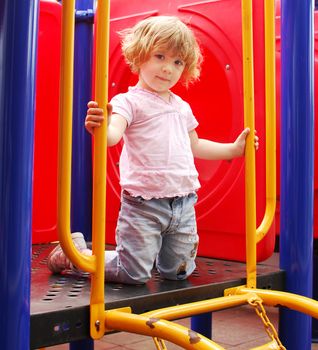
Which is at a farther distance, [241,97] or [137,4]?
[137,4]

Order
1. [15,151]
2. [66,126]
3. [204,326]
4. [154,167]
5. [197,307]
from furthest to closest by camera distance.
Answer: [204,326] < [154,167] < [197,307] < [66,126] < [15,151]

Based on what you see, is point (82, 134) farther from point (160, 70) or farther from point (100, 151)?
point (100, 151)

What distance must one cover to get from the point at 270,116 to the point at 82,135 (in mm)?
751

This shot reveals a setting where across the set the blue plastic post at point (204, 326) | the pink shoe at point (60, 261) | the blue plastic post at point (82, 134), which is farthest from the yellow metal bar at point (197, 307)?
the blue plastic post at point (82, 134)

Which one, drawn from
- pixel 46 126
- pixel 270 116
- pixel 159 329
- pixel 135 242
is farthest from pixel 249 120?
pixel 46 126

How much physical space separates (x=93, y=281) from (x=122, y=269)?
30 cm

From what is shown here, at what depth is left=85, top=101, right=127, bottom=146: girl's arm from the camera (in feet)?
3.88

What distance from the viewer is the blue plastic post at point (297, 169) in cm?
172

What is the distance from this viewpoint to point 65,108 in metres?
1.10

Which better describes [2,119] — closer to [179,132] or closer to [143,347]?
[179,132]

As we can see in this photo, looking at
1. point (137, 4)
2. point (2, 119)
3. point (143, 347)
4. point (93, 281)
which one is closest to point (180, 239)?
point (93, 281)

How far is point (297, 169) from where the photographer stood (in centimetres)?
172

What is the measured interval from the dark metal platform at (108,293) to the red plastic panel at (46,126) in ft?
1.18

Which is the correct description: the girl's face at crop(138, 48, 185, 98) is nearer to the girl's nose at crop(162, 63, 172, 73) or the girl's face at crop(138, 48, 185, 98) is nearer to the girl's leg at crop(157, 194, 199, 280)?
the girl's nose at crop(162, 63, 172, 73)
